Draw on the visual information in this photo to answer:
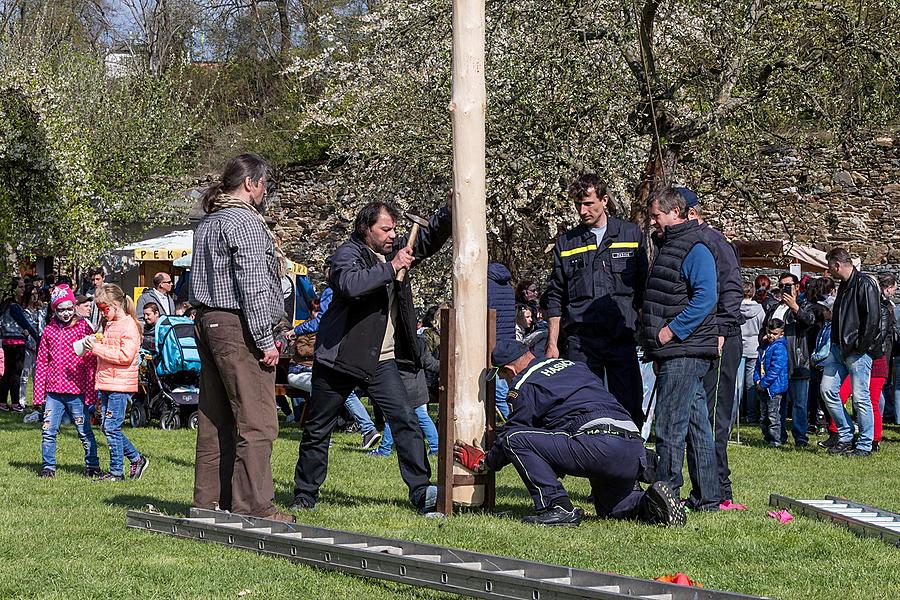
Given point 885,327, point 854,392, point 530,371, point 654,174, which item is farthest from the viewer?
point 654,174

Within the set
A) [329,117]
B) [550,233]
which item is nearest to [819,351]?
[550,233]

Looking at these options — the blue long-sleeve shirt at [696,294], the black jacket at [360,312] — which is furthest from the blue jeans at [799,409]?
the black jacket at [360,312]

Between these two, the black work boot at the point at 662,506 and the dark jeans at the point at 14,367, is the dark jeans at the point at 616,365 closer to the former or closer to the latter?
the black work boot at the point at 662,506

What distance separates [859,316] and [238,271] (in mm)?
7562

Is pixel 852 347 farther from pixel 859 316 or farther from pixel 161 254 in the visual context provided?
pixel 161 254

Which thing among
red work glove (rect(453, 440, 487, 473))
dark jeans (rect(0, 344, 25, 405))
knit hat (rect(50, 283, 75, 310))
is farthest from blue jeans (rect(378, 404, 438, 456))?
dark jeans (rect(0, 344, 25, 405))

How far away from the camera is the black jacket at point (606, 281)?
8.01 meters

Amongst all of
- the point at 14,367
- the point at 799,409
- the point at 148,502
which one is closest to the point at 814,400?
Result: the point at 799,409

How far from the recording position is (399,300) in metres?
7.97

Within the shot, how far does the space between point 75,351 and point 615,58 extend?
8407mm

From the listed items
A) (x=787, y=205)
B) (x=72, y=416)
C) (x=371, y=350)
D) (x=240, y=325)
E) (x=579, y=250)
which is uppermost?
(x=787, y=205)

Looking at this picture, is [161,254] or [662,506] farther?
[161,254]

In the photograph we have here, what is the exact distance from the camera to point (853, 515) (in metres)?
7.52

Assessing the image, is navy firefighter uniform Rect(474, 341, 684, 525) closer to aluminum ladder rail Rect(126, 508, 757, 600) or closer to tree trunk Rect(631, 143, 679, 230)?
aluminum ladder rail Rect(126, 508, 757, 600)
